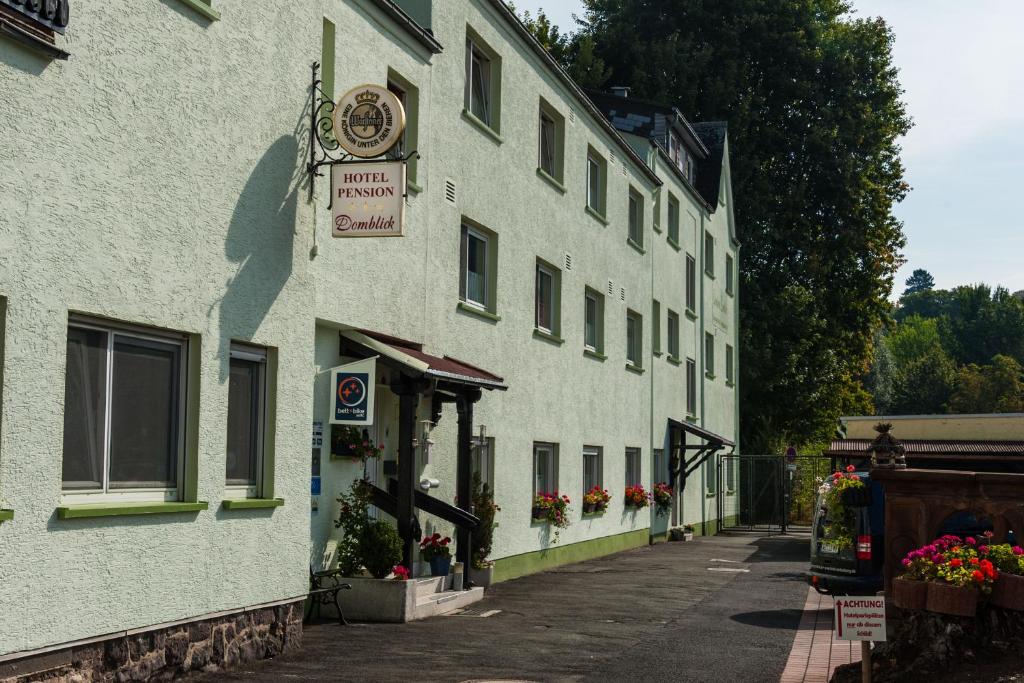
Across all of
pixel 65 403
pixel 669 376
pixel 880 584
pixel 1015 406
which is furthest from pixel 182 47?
pixel 1015 406

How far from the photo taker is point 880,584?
14.8m

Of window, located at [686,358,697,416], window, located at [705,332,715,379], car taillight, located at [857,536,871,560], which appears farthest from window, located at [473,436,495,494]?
window, located at [705,332,715,379]

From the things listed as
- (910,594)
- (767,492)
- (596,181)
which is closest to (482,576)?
(910,594)

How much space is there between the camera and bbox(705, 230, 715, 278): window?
37.6 meters

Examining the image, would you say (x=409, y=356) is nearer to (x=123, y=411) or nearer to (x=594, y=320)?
(x=123, y=411)

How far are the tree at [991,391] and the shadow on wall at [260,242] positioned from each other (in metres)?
74.8

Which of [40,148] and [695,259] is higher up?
[695,259]

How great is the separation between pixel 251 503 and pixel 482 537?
6932 mm

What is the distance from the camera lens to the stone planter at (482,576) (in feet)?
55.0

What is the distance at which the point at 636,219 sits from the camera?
29047mm

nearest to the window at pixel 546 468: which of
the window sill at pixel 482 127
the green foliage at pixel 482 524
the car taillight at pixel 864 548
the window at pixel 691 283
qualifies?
the green foliage at pixel 482 524

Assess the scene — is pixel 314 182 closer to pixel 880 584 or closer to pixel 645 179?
pixel 880 584

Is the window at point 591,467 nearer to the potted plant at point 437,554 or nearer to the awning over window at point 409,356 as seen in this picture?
the awning over window at point 409,356

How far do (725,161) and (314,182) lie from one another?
29.7m
